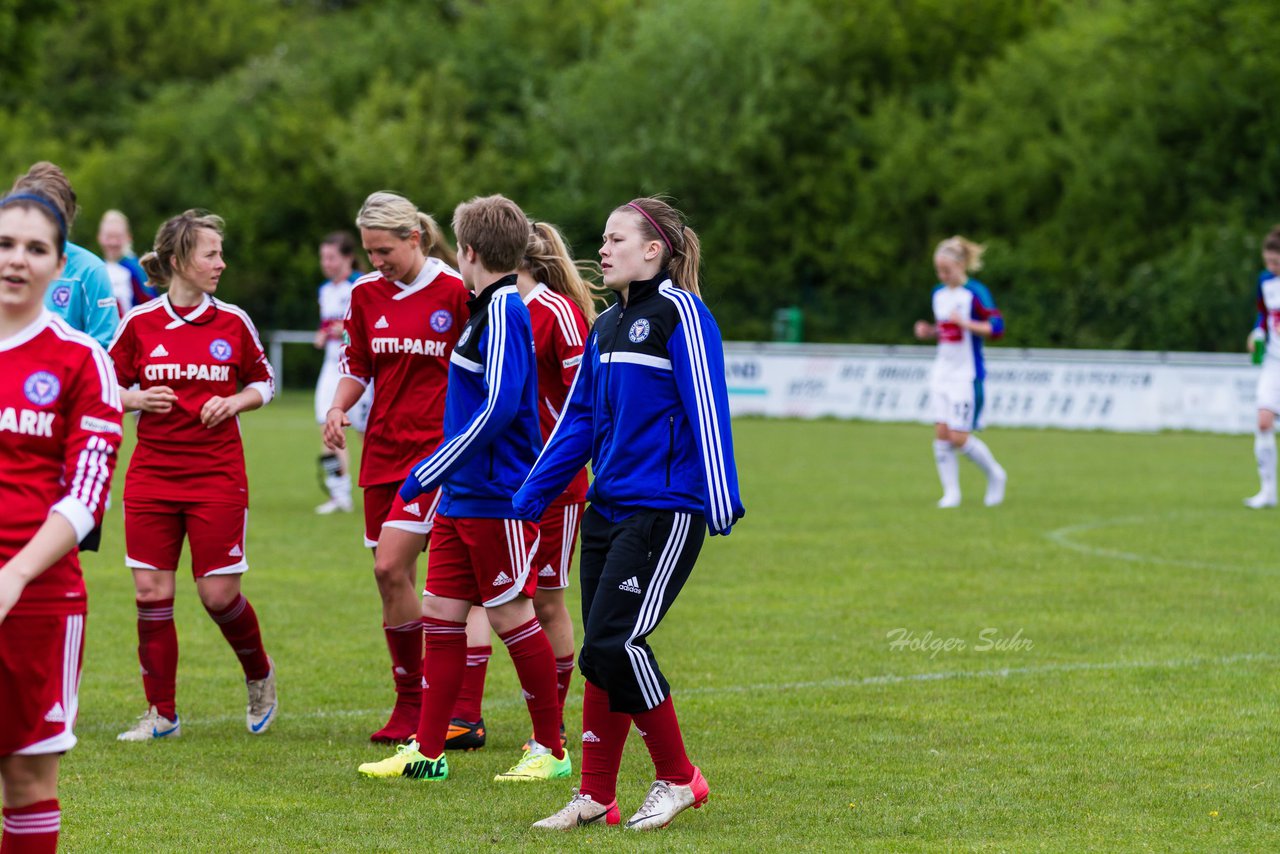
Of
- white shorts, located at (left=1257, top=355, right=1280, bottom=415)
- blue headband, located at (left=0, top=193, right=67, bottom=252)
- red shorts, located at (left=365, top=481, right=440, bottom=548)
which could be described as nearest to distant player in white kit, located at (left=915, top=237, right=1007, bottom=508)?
white shorts, located at (left=1257, top=355, right=1280, bottom=415)

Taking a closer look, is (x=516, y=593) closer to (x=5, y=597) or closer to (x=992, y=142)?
(x=5, y=597)

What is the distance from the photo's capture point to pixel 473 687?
22.4ft

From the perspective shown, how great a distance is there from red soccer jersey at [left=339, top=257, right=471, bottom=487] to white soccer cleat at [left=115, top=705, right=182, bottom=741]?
48.3 inches

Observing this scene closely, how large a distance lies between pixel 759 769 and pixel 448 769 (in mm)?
1135

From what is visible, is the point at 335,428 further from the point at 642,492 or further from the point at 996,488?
the point at 996,488

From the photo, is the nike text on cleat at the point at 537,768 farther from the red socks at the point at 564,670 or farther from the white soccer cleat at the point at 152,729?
the white soccer cleat at the point at 152,729

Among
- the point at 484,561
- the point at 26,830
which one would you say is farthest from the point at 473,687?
the point at 26,830

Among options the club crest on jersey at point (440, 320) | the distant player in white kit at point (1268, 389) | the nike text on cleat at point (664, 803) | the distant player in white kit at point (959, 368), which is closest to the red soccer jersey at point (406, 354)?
the club crest on jersey at point (440, 320)

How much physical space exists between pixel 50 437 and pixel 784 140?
132 feet

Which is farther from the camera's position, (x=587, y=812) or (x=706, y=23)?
(x=706, y=23)

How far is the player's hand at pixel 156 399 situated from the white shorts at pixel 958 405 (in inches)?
397

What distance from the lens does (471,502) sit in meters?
6.12

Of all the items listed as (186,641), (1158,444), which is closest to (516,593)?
(186,641)

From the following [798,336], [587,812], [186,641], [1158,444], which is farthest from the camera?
[798,336]
